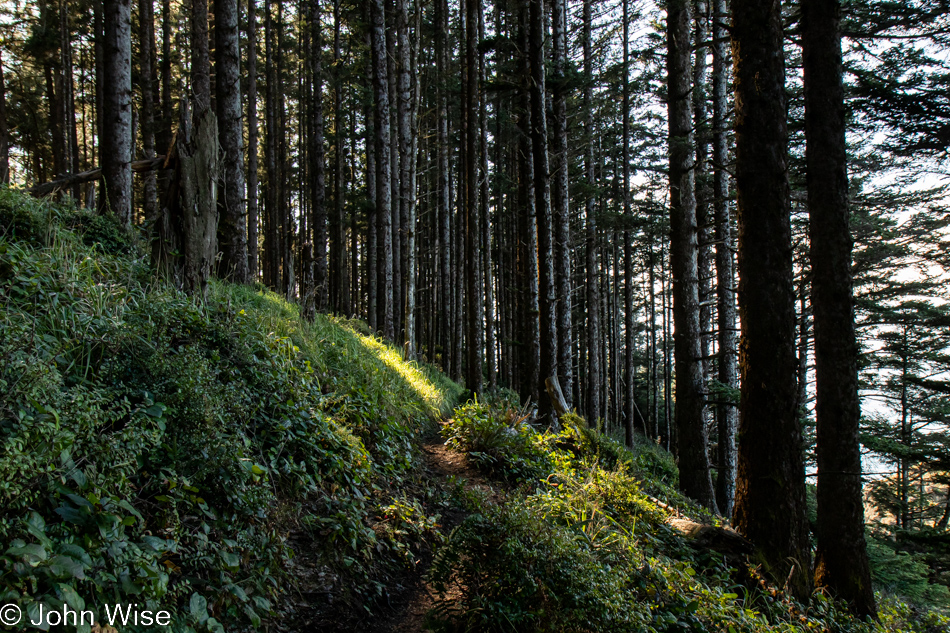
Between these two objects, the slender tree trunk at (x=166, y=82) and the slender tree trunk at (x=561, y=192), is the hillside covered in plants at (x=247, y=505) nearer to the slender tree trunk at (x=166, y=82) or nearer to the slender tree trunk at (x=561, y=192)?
the slender tree trunk at (x=561, y=192)

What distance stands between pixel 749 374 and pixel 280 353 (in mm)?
5054

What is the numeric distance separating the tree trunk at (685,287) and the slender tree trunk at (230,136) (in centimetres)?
795

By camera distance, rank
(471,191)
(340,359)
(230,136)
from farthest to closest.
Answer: (471,191), (230,136), (340,359)

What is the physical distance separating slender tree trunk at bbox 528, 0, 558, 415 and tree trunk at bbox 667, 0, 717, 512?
7.67ft

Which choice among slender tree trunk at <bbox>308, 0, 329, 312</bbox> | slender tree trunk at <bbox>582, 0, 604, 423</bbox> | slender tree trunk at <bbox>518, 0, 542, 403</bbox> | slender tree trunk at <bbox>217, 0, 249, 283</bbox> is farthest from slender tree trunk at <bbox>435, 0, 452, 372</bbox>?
slender tree trunk at <bbox>217, 0, 249, 283</bbox>

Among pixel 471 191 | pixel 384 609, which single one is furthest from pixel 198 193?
pixel 471 191

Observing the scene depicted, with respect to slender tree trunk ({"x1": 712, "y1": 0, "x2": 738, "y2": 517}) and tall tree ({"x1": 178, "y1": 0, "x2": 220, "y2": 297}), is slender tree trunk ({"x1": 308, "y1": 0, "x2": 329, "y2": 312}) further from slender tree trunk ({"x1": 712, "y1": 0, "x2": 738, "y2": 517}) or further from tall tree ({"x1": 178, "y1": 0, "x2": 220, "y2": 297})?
slender tree trunk ({"x1": 712, "y1": 0, "x2": 738, "y2": 517})

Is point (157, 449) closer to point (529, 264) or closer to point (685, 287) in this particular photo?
point (529, 264)

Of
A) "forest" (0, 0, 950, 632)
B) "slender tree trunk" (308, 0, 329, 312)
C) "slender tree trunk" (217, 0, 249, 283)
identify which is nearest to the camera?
"forest" (0, 0, 950, 632)

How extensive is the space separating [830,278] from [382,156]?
10.9 m

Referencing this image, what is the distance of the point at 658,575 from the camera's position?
4.07 metres

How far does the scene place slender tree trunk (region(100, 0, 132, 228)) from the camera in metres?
7.40

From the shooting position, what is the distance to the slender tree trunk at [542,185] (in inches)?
352

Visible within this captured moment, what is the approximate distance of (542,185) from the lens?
9133 millimetres
